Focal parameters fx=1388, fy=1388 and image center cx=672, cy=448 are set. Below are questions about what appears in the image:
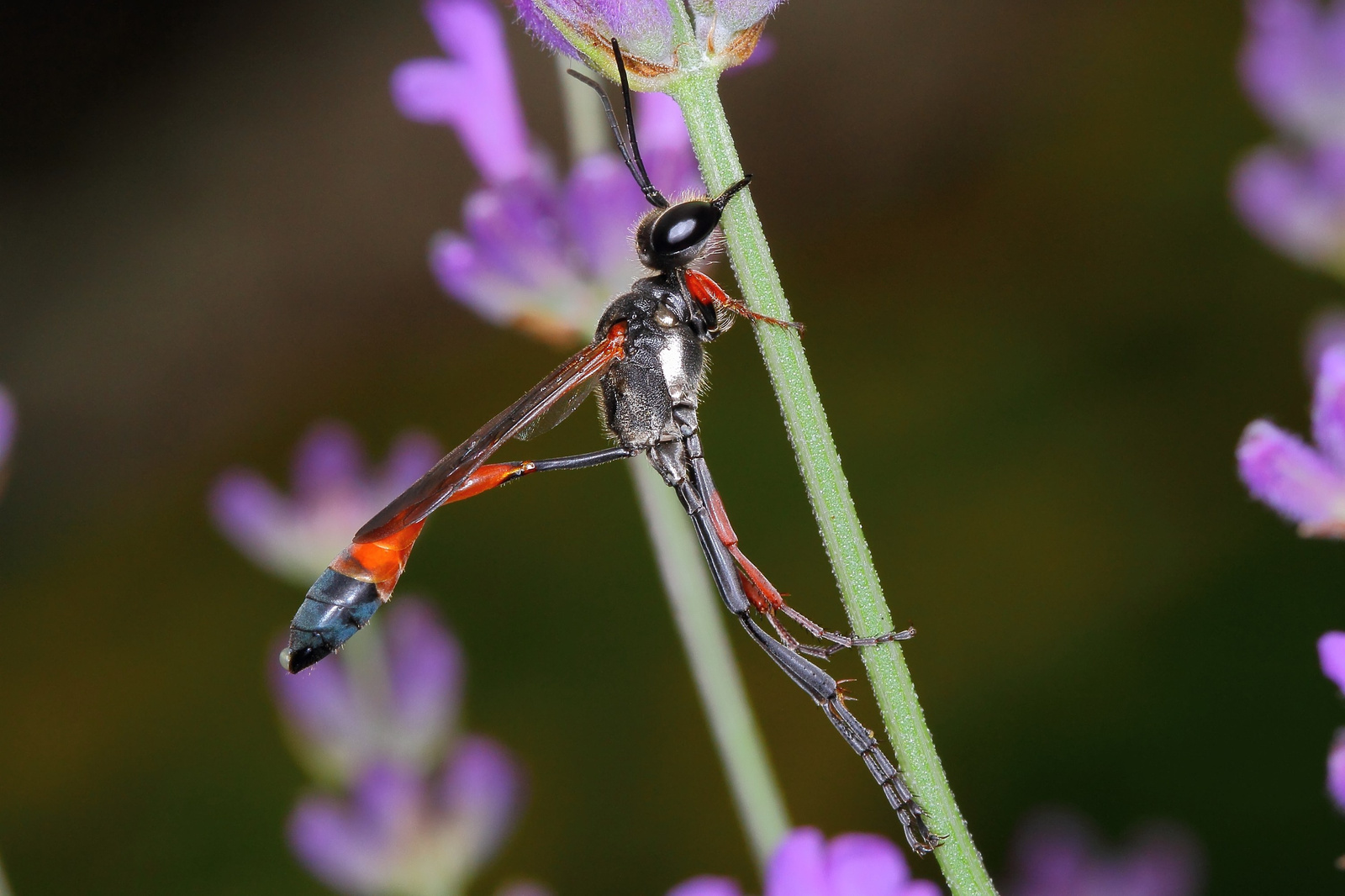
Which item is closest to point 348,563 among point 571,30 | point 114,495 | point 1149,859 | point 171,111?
point 571,30

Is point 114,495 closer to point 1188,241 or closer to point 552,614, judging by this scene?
point 552,614

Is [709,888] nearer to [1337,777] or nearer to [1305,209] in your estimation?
[1337,777]

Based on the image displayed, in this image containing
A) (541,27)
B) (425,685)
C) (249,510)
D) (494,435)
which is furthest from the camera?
(249,510)

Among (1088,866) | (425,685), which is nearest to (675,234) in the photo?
(425,685)

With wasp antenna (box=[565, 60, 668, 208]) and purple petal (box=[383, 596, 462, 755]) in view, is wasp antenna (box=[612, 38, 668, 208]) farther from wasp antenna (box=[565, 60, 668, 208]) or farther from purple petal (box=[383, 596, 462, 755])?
purple petal (box=[383, 596, 462, 755])

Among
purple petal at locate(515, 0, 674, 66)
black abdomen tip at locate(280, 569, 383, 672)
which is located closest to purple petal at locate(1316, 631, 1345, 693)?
purple petal at locate(515, 0, 674, 66)

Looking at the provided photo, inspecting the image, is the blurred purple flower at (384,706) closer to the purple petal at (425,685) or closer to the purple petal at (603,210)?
the purple petal at (425,685)

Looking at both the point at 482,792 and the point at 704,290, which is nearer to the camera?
the point at 704,290
